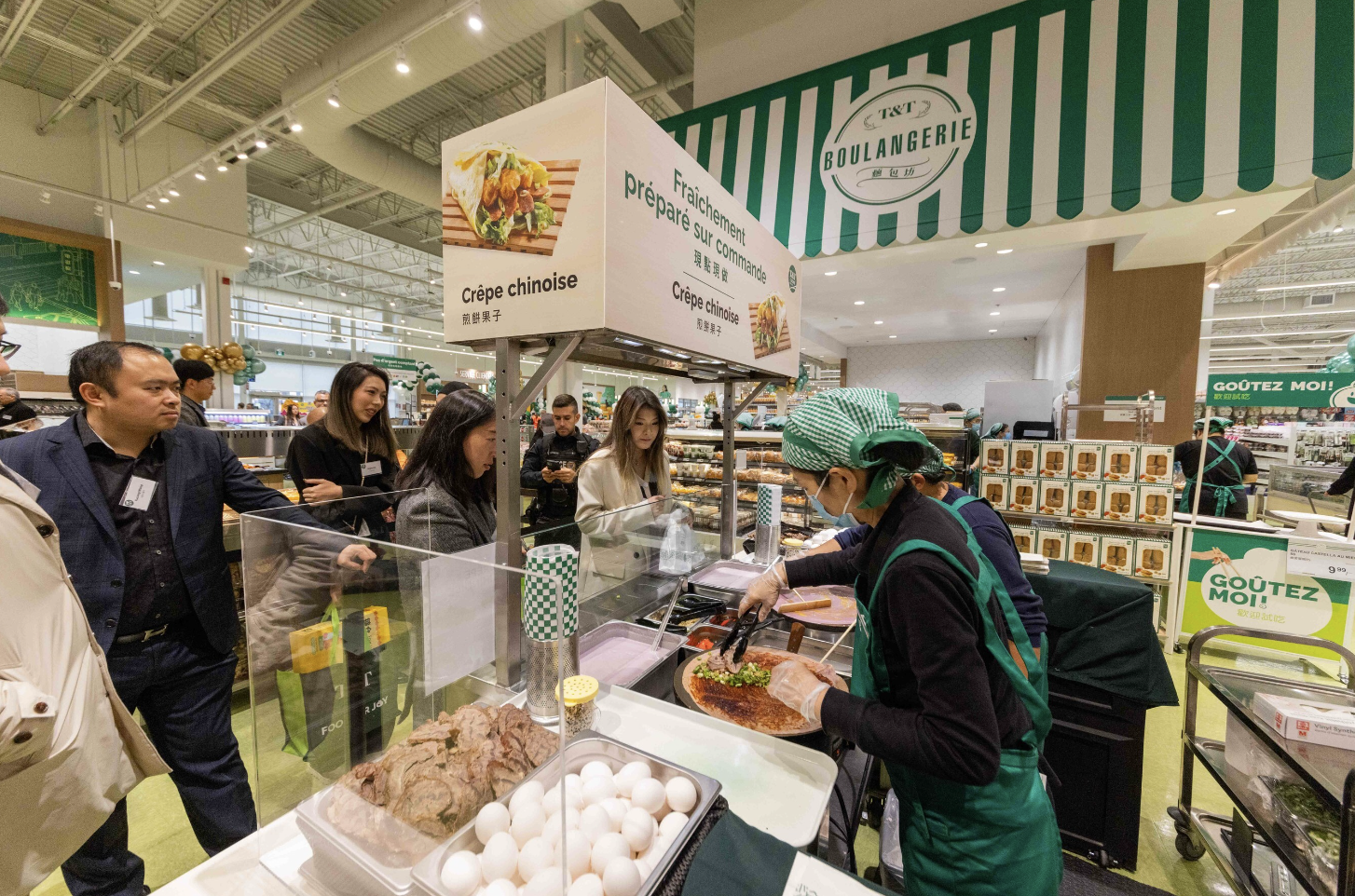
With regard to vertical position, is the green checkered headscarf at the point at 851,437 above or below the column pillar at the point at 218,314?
below

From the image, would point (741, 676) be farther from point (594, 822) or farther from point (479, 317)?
point (479, 317)

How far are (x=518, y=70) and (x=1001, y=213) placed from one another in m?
6.55

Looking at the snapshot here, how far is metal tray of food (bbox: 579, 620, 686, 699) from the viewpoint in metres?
1.67

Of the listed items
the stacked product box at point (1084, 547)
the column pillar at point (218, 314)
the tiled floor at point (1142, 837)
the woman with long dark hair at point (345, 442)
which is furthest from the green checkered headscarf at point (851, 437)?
the column pillar at point (218, 314)

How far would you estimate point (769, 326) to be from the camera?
243cm

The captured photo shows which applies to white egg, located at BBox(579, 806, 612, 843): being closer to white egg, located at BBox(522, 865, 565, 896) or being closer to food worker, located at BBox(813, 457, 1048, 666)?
white egg, located at BBox(522, 865, 565, 896)

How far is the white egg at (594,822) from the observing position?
0.89 metres

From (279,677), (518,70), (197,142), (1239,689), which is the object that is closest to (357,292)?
(197,142)

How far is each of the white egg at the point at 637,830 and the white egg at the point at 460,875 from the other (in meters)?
0.24

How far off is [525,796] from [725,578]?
170 cm

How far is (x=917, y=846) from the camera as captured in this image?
1.14 meters

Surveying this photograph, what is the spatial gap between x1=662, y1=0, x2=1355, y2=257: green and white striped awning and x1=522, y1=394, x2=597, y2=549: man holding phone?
8.09 feet

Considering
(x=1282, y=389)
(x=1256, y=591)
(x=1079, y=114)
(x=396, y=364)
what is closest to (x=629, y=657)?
(x=1079, y=114)

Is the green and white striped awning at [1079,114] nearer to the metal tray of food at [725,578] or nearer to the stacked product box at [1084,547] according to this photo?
the metal tray of food at [725,578]
